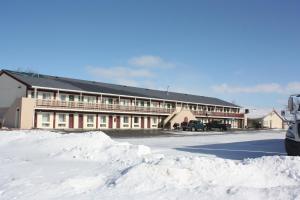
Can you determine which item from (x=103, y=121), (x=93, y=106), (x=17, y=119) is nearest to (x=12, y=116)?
(x=17, y=119)

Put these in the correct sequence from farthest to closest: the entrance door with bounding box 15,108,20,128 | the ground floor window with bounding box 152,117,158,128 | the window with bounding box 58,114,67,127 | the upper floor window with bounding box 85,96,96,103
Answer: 1. the ground floor window with bounding box 152,117,158,128
2. the upper floor window with bounding box 85,96,96,103
3. the window with bounding box 58,114,67,127
4. the entrance door with bounding box 15,108,20,128

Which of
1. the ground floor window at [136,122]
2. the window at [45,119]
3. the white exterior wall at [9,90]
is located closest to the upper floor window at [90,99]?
the window at [45,119]

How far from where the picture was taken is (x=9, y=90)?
5247 centimetres

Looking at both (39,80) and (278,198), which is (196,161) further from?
(39,80)

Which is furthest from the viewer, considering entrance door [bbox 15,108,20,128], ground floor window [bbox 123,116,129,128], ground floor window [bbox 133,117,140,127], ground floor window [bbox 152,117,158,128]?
ground floor window [bbox 152,117,158,128]

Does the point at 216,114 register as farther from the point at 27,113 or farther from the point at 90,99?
the point at 27,113

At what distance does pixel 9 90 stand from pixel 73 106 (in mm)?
8195

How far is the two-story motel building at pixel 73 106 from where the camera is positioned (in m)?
48.9

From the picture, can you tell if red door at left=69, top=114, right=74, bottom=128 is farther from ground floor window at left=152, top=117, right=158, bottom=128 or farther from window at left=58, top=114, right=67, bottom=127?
ground floor window at left=152, top=117, right=158, bottom=128

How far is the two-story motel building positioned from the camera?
48.9 meters

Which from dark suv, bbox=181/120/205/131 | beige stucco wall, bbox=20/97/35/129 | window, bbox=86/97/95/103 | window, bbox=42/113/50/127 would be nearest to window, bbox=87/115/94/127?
window, bbox=86/97/95/103

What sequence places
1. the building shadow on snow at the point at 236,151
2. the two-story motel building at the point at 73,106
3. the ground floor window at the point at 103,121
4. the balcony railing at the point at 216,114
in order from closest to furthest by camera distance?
the building shadow on snow at the point at 236,151 → the two-story motel building at the point at 73,106 → the ground floor window at the point at 103,121 → the balcony railing at the point at 216,114

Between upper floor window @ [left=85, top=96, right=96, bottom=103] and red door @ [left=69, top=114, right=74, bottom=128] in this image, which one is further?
upper floor window @ [left=85, top=96, right=96, bottom=103]

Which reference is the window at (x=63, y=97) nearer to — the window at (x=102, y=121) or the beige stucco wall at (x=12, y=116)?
the beige stucco wall at (x=12, y=116)
